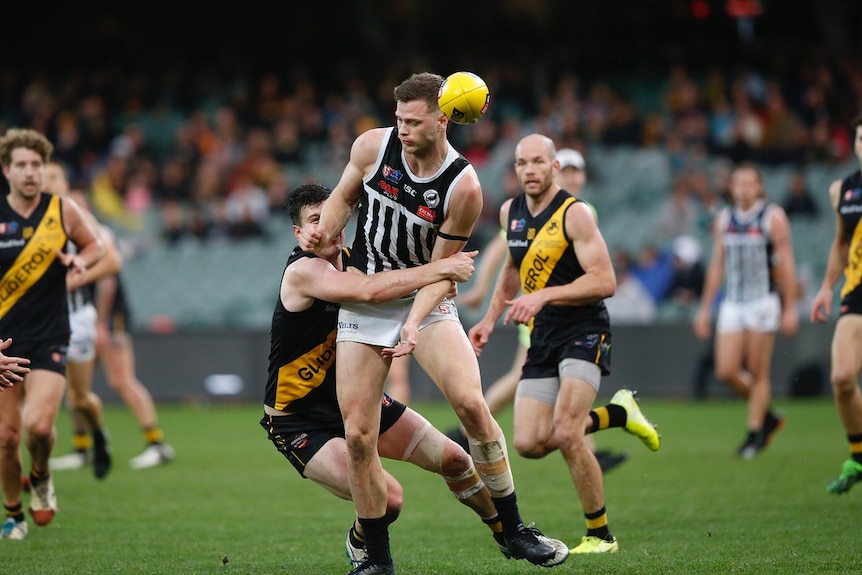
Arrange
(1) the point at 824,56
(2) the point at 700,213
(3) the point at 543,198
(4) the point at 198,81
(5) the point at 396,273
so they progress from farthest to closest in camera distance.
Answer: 1. (4) the point at 198,81
2. (1) the point at 824,56
3. (2) the point at 700,213
4. (3) the point at 543,198
5. (5) the point at 396,273

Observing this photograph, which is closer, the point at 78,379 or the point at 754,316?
the point at 78,379

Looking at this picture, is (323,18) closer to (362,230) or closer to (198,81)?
(198,81)

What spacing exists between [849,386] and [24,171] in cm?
606

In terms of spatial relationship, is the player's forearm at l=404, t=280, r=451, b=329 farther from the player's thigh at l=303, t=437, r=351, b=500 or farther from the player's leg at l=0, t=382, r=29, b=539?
the player's leg at l=0, t=382, r=29, b=539

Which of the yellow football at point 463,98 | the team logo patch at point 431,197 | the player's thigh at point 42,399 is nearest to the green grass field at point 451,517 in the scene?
the player's thigh at point 42,399

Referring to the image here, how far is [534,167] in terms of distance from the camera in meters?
7.70

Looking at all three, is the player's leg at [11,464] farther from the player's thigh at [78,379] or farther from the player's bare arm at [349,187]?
the player's bare arm at [349,187]

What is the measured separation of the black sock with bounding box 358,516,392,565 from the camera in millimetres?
6172

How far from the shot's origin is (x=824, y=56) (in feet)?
70.9

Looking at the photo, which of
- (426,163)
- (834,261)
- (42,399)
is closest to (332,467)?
(426,163)

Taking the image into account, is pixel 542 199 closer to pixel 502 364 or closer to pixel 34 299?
pixel 34 299

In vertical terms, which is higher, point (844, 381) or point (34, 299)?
point (34, 299)

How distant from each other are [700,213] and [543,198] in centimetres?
1131

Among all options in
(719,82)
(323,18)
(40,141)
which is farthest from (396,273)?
(323,18)
